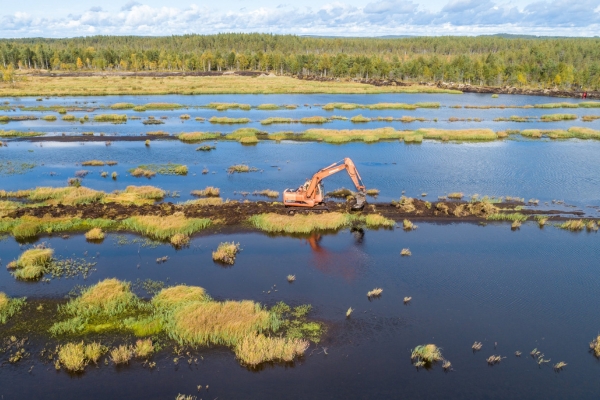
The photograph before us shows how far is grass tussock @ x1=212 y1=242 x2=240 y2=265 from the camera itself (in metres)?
27.0

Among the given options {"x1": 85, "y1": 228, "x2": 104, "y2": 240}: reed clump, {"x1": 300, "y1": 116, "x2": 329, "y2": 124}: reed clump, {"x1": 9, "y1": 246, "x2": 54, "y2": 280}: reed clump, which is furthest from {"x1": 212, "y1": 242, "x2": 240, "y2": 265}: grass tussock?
{"x1": 300, "y1": 116, "x2": 329, "y2": 124}: reed clump

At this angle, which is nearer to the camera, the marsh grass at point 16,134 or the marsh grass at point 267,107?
the marsh grass at point 16,134

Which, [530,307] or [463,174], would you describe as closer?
[530,307]

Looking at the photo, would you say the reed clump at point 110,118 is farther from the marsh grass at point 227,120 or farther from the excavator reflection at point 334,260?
the excavator reflection at point 334,260

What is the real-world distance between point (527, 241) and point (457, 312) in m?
11.7

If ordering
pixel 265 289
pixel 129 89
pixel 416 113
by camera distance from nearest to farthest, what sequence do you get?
1. pixel 265 289
2. pixel 416 113
3. pixel 129 89

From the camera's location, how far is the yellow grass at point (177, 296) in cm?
2164

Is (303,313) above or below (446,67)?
below

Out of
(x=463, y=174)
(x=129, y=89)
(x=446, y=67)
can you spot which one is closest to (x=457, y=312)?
(x=463, y=174)

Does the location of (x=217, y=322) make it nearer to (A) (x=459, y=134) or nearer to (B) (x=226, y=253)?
(B) (x=226, y=253)

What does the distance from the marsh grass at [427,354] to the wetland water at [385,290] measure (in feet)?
1.18

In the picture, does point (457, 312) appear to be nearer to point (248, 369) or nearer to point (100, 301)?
point (248, 369)

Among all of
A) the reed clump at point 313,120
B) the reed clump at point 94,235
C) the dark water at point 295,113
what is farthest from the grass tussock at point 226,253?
the reed clump at point 313,120

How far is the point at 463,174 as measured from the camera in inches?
1799
